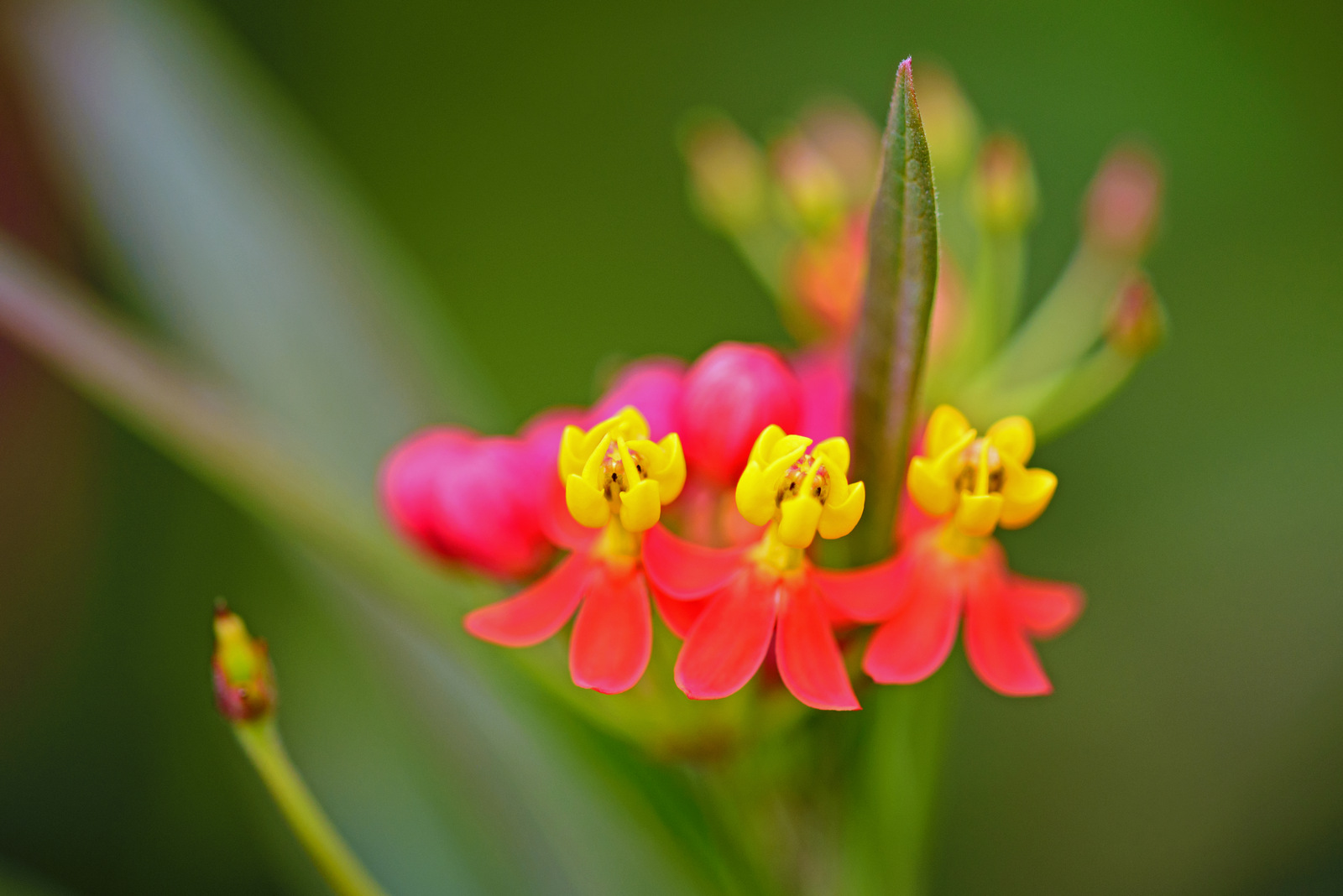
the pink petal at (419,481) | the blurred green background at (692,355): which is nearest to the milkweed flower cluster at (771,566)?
the pink petal at (419,481)

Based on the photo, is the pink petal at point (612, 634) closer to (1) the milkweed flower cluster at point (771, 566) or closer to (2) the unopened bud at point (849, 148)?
(1) the milkweed flower cluster at point (771, 566)

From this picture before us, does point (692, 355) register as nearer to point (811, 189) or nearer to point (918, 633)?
point (811, 189)

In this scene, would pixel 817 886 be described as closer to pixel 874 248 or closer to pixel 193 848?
pixel 874 248

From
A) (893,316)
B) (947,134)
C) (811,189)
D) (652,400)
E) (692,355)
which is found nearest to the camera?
(893,316)

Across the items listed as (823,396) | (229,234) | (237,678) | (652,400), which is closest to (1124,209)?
(823,396)

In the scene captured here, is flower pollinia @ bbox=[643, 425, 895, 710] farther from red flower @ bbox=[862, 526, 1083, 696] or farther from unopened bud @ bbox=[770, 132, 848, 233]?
unopened bud @ bbox=[770, 132, 848, 233]

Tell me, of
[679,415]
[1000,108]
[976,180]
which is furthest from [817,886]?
[1000,108]
